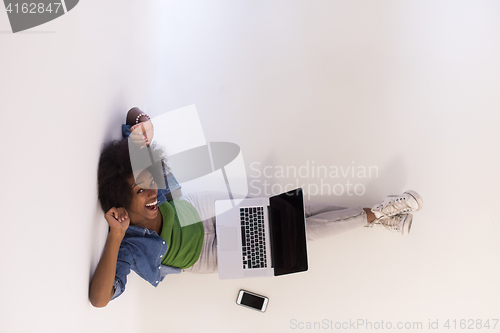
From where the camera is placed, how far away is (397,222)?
1.85 meters

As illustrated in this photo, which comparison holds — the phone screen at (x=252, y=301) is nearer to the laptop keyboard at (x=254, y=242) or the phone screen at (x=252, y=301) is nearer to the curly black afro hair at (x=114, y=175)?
the laptop keyboard at (x=254, y=242)

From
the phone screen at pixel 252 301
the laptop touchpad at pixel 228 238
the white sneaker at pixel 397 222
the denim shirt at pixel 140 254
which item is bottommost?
the phone screen at pixel 252 301

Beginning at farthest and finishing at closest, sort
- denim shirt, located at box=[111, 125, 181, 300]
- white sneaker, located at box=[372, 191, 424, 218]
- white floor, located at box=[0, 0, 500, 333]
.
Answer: white floor, located at box=[0, 0, 500, 333]
white sneaker, located at box=[372, 191, 424, 218]
denim shirt, located at box=[111, 125, 181, 300]

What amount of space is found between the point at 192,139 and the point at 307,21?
1.01 metres

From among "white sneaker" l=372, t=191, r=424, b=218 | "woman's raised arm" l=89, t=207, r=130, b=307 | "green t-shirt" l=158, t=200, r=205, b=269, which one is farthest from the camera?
"white sneaker" l=372, t=191, r=424, b=218

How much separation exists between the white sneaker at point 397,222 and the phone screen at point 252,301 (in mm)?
731

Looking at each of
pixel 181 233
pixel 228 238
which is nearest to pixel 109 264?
pixel 181 233

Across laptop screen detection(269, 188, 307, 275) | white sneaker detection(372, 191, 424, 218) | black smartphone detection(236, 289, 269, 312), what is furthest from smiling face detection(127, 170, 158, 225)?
white sneaker detection(372, 191, 424, 218)

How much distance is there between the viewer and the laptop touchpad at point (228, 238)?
1.73 metres

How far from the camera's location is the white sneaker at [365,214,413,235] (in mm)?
1829

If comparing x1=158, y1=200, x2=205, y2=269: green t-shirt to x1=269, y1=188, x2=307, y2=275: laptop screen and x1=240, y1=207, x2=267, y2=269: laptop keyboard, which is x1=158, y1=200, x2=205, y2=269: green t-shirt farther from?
x1=269, y1=188, x2=307, y2=275: laptop screen

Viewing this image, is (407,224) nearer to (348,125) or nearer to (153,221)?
(348,125)

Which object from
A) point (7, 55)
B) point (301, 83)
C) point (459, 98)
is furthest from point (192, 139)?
point (459, 98)

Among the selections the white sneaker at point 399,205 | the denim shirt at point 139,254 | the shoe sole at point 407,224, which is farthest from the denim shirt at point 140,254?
the shoe sole at point 407,224
